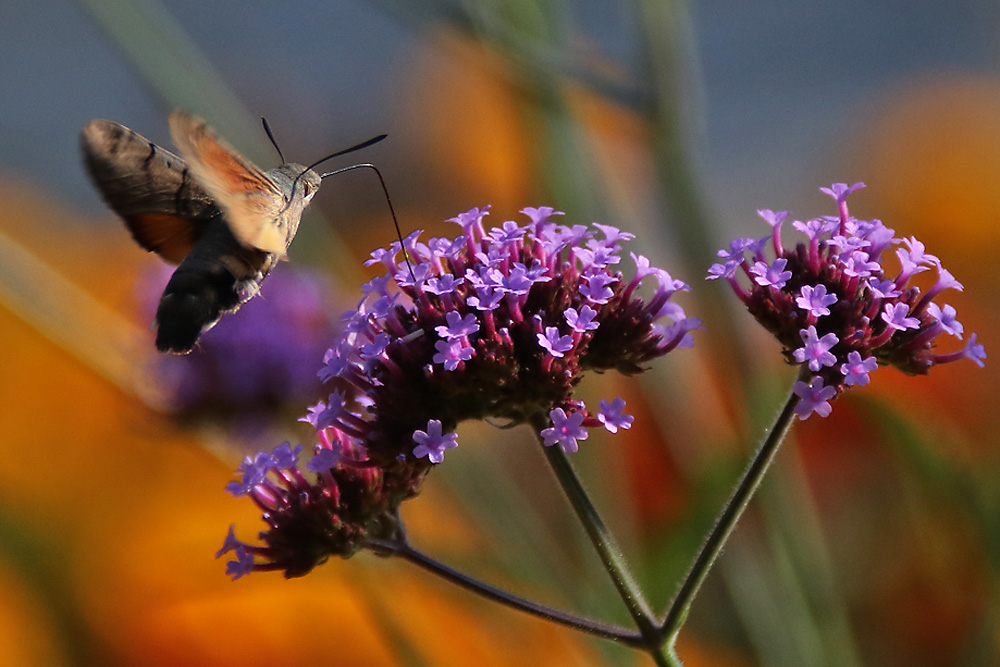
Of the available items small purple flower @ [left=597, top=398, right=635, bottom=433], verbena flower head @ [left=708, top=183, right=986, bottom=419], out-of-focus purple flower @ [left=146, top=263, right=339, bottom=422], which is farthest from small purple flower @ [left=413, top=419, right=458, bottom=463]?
out-of-focus purple flower @ [left=146, top=263, right=339, bottom=422]

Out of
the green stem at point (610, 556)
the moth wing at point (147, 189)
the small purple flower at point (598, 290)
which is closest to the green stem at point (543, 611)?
the green stem at point (610, 556)

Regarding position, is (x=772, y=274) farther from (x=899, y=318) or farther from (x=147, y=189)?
(x=147, y=189)

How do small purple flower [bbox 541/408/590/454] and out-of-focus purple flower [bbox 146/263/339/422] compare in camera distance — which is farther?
out-of-focus purple flower [bbox 146/263/339/422]

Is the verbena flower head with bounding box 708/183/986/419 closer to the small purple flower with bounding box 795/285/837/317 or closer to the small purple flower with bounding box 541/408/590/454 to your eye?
the small purple flower with bounding box 795/285/837/317

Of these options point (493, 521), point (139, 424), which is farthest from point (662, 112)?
point (139, 424)

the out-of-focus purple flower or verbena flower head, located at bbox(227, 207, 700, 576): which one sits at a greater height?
verbena flower head, located at bbox(227, 207, 700, 576)

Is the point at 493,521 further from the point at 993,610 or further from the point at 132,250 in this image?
the point at 132,250
